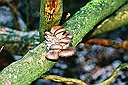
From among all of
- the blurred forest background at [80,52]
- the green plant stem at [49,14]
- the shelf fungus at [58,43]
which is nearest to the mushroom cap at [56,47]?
the shelf fungus at [58,43]

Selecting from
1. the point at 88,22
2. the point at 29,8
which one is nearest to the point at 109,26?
the point at 88,22

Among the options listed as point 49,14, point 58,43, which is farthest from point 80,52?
point 58,43

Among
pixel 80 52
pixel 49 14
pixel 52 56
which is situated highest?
pixel 80 52

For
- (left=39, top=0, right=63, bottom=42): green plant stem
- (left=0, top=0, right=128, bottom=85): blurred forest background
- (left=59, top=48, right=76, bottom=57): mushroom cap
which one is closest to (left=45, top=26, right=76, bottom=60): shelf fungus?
(left=59, top=48, right=76, bottom=57): mushroom cap

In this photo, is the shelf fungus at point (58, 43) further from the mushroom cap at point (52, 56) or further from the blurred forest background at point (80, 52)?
the blurred forest background at point (80, 52)

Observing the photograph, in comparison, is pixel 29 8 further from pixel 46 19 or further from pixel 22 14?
pixel 46 19

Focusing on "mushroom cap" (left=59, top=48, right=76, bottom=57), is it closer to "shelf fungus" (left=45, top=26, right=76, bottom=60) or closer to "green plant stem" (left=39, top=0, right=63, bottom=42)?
"shelf fungus" (left=45, top=26, right=76, bottom=60)

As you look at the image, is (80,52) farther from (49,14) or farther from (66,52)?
(66,52)
